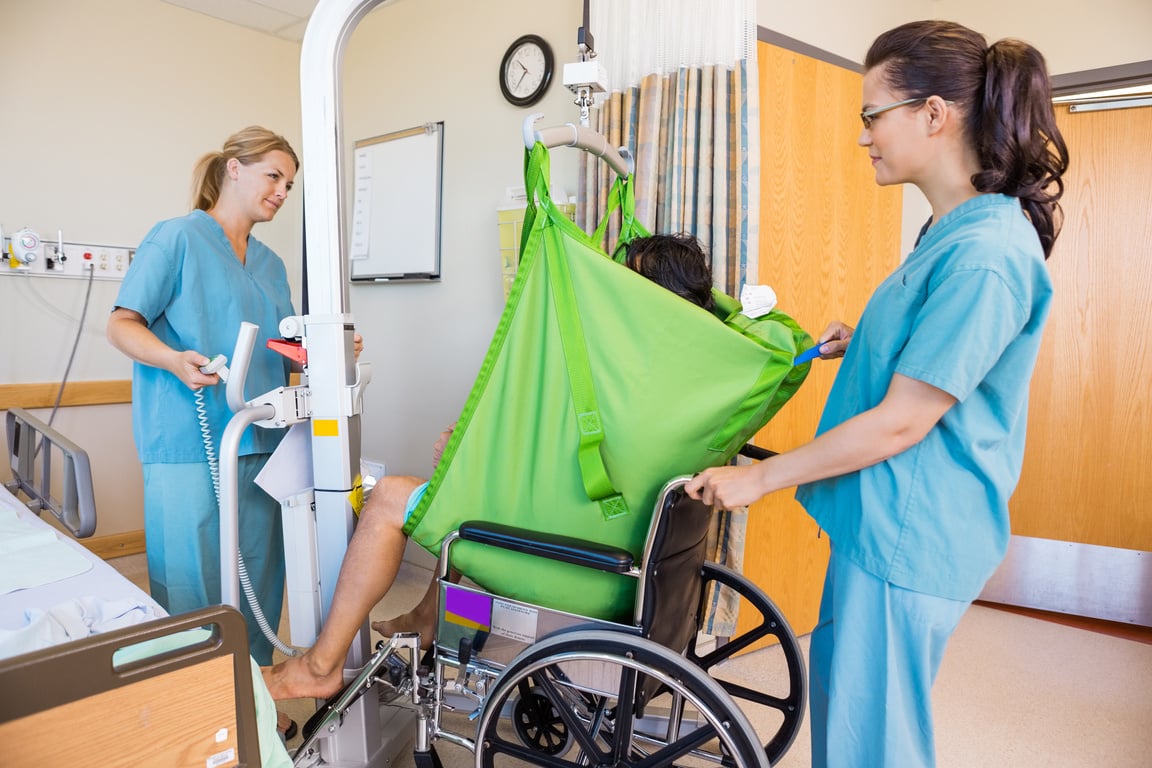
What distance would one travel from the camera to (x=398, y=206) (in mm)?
3092

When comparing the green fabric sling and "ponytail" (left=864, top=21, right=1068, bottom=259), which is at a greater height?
"ponytail" (left=864, top=21, right=1068, bottom=259)

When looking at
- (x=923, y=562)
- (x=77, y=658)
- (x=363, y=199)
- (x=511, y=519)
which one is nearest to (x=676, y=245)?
(x=511, y=519)

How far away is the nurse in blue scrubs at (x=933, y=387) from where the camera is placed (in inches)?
39.8

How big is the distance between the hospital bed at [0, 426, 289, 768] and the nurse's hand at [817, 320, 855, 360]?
100 cm

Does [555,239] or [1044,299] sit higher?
[555,239]

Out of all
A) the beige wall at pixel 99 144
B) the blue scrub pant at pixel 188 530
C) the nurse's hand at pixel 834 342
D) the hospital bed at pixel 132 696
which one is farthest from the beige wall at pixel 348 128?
the hospital bed at pixel 132 696

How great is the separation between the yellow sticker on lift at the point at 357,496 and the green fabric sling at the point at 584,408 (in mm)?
205

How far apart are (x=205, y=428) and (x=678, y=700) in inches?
47.4

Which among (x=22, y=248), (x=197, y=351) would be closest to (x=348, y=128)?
(x=22, y=248)

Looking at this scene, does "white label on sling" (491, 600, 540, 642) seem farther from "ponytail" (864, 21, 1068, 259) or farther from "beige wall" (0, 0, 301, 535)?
"beige wall" (0, 0, 301, 535)

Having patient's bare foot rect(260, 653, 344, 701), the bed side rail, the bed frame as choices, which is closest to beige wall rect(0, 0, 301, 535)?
the bed side rail

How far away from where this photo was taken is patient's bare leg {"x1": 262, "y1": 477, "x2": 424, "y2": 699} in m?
1.41

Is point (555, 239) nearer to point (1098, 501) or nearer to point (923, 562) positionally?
point (923, 562)

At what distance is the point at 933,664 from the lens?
1112 millimetres
